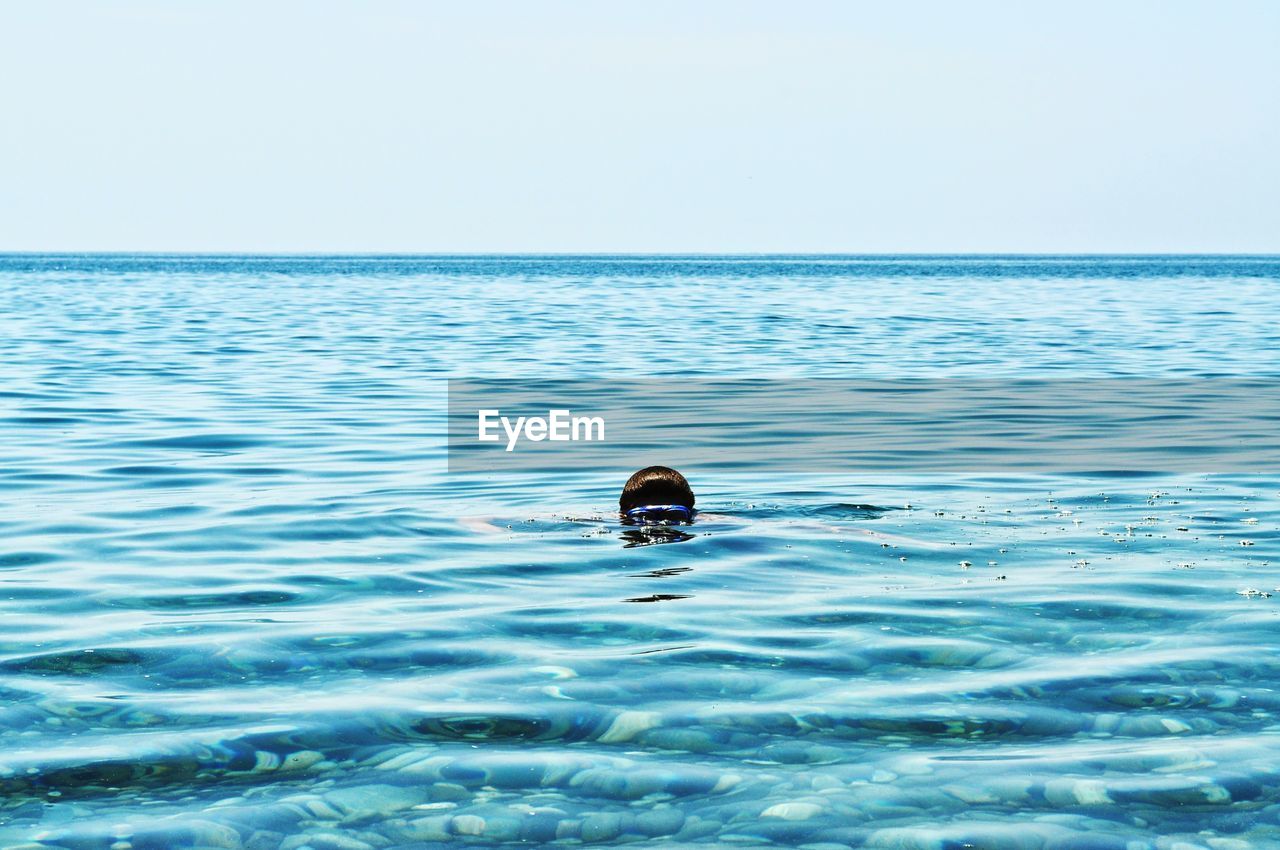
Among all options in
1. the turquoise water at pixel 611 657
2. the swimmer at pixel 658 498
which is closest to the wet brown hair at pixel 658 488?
the swimmer at pixel 658 498

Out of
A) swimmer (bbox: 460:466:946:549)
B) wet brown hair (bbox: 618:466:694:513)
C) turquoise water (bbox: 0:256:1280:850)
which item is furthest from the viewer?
wet brown hair (bbox: 618:466:694:513)

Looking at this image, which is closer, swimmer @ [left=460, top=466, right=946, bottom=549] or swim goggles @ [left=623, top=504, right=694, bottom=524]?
swimmer @ [left=460, top=466, right=946, bottom=549]

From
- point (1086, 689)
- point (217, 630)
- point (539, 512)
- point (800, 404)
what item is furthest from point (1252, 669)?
point (800, 404)

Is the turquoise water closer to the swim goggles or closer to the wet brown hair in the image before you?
the swim goggles

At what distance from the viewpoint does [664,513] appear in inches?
475

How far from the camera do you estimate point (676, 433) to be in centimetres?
1927

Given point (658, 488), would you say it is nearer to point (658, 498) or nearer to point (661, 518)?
point (658, 498)

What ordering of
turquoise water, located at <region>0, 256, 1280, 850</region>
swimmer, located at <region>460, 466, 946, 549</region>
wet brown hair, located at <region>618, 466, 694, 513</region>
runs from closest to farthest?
1. turquoise water, located at <region>0, 256, 1280, 850</region>
2. swimmer, located at <region>460, 466, 946, 549</region>
3. wet brown hair, located at <region>618, 466, 694, 513</region>

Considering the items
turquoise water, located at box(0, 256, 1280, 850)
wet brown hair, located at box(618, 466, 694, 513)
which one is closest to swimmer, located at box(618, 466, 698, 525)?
wet brown hair, located at box(618, 466, 694, 513)

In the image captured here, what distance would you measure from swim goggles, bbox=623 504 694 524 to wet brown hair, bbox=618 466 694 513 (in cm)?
3

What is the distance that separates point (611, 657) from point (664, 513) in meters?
4.38

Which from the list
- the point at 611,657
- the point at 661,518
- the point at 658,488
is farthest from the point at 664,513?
the point at 611,657

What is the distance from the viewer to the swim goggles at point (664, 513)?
12055 millimetres

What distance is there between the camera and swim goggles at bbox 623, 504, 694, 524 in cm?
1205
